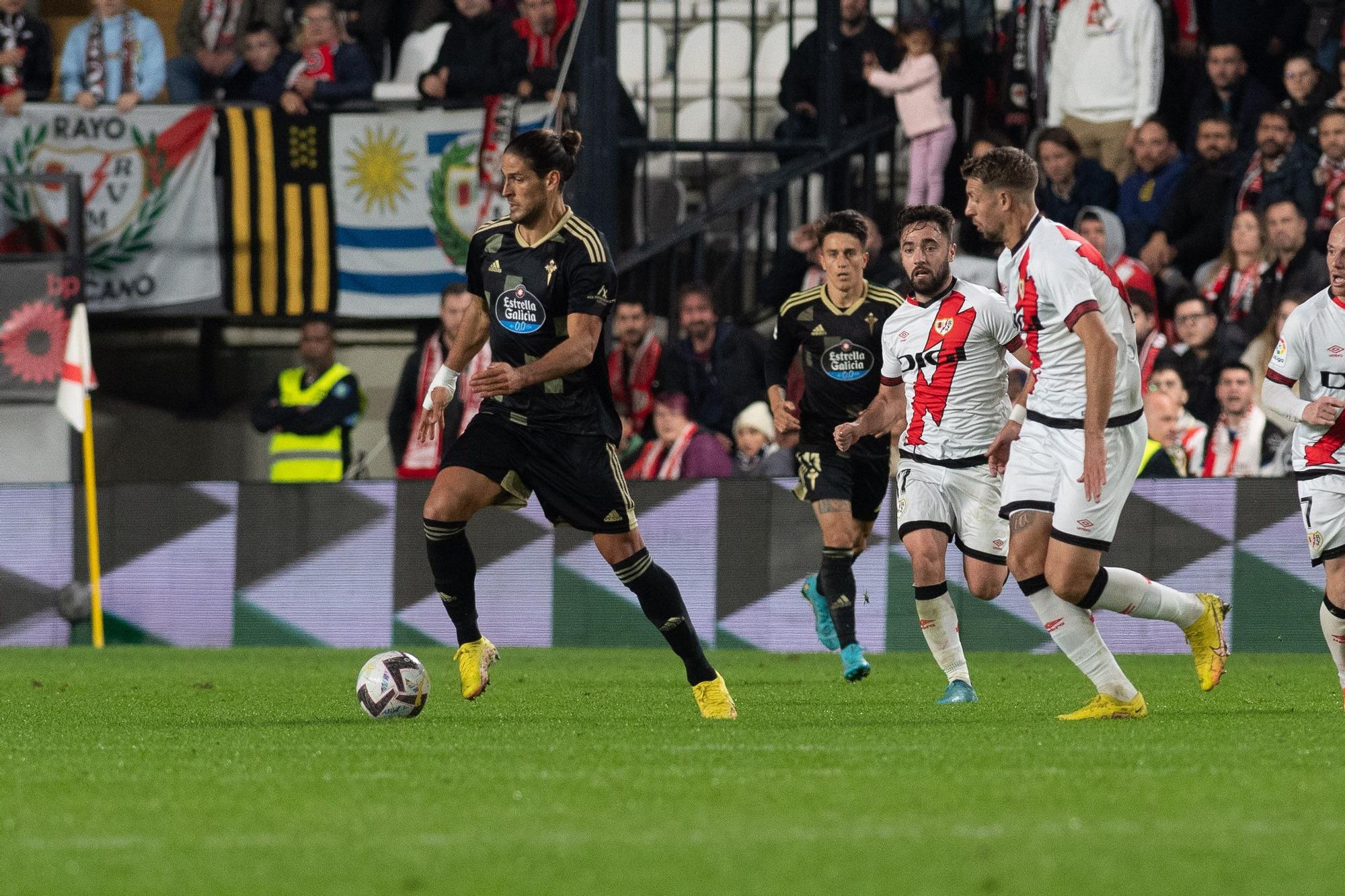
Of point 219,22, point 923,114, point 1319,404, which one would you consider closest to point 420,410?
point 923,114

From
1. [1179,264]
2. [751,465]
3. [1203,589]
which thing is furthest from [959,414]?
[1179,264]

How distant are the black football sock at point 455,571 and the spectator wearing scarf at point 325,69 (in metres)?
9.35

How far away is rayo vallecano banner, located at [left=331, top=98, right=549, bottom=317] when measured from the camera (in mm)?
16828

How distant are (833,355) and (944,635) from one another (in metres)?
1.90

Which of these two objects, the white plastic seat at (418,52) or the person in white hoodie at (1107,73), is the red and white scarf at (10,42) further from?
the person in white hoodie at (1107,73)

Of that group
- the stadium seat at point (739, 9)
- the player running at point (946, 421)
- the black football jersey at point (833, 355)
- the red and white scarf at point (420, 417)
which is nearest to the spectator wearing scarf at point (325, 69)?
the red and white scarf at point (420, 417)

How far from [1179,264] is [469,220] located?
5.51 m

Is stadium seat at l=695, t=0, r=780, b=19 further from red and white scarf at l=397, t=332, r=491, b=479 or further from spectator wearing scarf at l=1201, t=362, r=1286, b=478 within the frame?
spectator wearing scarf at l=1201, t=362, r=1286, b=478

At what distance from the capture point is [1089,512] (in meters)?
7.76

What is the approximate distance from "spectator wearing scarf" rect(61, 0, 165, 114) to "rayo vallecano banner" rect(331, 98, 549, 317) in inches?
69.4

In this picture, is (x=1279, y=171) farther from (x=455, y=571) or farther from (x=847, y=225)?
(x=455, y=571)

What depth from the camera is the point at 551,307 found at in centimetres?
821

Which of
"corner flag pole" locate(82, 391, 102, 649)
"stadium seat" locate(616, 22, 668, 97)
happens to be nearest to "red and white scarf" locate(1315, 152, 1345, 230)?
"stadium seat" locate(616, 22, 668, 97)

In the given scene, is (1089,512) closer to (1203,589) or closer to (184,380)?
(1203,589)
